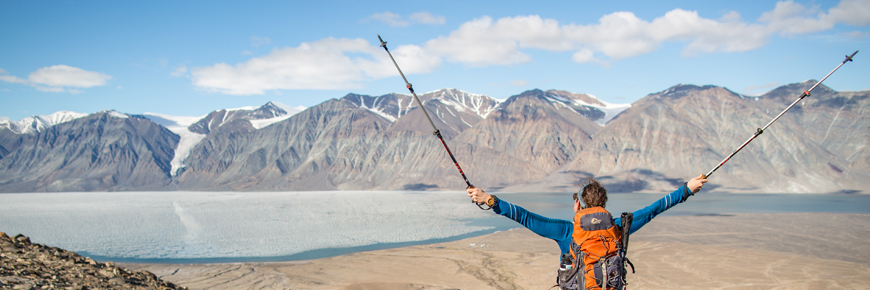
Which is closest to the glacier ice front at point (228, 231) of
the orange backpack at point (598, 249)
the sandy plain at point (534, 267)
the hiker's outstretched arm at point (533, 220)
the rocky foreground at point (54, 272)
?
the sandy plain at point (534, 267)

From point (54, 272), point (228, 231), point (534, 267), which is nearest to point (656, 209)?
point (54, 272)

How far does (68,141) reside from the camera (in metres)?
163

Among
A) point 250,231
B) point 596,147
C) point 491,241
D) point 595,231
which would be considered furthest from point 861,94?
point 595,231

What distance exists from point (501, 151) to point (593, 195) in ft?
428

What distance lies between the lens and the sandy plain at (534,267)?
53.9ft

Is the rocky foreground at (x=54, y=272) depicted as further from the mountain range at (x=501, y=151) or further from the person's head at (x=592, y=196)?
the mountain range at (x=501, y=151)

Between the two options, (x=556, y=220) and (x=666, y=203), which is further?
(x=666, y=203)

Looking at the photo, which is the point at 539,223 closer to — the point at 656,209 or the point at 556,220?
the point at 556,220

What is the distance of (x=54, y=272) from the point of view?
8.84 meters

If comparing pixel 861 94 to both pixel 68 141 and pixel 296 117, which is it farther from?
pixel 68 141

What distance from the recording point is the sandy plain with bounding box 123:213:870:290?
16.4 m

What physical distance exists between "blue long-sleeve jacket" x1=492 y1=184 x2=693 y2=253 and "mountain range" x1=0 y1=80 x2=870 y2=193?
99.5 meters

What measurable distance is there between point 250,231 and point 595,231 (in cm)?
3496

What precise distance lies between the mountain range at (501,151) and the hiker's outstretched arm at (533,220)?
3930 inches
